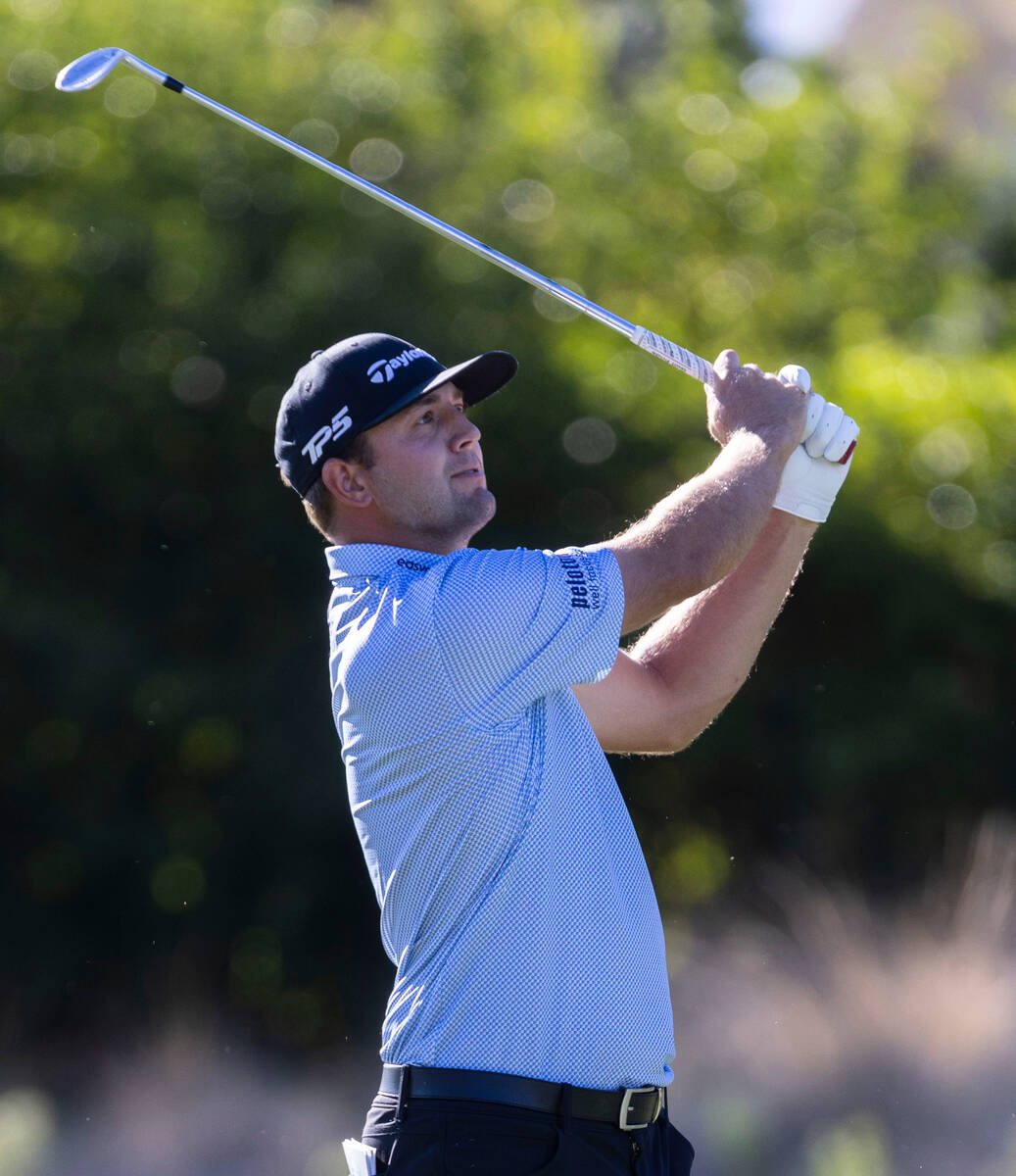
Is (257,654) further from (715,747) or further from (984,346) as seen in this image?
(984,346)

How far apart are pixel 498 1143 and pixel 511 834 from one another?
1.04 feet

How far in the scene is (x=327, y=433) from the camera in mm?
1842

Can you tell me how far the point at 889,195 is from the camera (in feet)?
16.6

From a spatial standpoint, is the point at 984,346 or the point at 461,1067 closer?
the point at 461,1067

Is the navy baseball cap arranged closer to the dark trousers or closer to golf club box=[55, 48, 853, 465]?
golf club box=[55, 48, 853, 465]

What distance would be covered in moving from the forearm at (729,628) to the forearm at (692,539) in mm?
328

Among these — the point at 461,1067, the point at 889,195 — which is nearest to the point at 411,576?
the point at 461,1067

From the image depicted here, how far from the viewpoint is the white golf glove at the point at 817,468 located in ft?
A: 6.71

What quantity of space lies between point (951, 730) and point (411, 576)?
2.97 metres

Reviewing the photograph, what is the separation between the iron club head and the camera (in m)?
2.20

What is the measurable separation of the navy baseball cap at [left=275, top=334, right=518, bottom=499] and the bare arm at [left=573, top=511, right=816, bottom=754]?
50 centimetres

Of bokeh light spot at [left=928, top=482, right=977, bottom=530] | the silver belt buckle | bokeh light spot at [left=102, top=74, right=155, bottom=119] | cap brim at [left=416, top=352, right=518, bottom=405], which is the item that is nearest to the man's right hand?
cap brim at [left=416, top=352, right=518, bottom=405]

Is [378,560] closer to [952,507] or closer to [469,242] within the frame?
[469,242]

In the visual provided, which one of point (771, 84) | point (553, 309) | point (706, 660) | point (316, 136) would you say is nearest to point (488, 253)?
point (706, 660)
